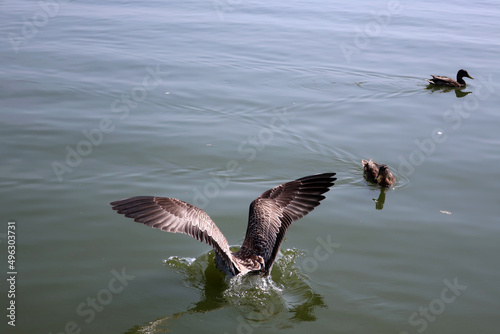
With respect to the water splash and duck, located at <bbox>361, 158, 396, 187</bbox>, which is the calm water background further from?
duck, located at <bbox>361, 158, 396, 187</bbox>

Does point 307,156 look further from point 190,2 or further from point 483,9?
point 483,9

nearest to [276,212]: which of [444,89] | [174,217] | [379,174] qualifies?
[174,217]

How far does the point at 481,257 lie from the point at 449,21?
16.0 m

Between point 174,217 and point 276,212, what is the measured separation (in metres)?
1.36

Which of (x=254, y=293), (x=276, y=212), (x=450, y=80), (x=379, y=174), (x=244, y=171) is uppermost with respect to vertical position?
(x=450, y=80)

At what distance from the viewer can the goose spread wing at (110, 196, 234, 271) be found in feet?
19.3

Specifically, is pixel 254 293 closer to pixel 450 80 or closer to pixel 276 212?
pixel 276 212

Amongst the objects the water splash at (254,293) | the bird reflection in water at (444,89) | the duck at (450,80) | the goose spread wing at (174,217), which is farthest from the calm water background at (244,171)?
the goose spread wing at (174,217)

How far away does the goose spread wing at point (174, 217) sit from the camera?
5.89 metres

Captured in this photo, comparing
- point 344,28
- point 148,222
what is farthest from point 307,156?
point 344,28

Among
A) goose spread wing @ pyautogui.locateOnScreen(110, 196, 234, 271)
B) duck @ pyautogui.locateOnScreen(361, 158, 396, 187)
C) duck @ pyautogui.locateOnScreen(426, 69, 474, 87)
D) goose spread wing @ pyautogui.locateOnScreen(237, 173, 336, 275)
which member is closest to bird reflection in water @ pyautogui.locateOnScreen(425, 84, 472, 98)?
duck @ pyautogui.locateOnScreen(426, 69, 474, 87)

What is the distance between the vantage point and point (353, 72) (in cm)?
1443

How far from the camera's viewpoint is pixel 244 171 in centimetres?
897

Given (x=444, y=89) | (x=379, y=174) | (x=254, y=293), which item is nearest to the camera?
(x=254, y=293)
